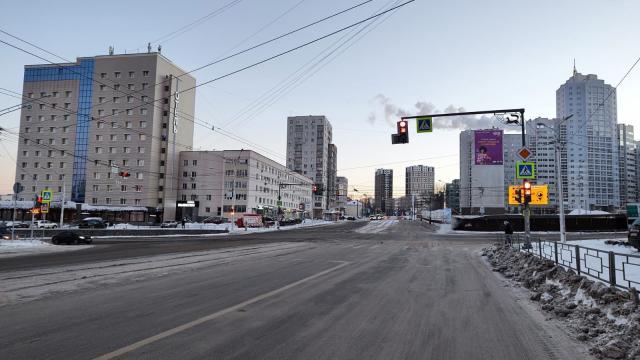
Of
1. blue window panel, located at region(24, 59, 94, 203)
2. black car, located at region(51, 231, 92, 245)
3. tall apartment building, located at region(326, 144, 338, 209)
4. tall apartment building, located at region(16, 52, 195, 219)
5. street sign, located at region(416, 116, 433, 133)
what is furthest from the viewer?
tall apartment building, located at region(326, 144, 338, 209)

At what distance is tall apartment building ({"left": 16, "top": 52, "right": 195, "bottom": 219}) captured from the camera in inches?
3452

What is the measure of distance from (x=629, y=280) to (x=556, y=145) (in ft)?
69.2

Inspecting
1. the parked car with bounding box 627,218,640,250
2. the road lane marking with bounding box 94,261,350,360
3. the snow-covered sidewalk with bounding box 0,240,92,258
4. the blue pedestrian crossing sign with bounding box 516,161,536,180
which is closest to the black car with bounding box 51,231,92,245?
the snow-covered sidewalk with bounding box 0,240,92,258

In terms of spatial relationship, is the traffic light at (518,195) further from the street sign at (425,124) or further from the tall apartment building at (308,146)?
the tall apartment building at (308,146)

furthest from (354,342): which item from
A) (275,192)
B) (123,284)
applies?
(275,192)

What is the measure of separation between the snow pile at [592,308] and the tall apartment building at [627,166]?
13681 cm

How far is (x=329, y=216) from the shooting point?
485 feet

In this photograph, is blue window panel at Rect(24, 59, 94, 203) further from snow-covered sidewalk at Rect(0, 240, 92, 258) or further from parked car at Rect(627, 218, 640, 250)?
parked car at Rect(627, 218, 640, 250)

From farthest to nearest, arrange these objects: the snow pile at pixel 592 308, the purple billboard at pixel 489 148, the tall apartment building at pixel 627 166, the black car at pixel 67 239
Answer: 1. the tall apartment building at pixel 627 166
2. the purple billboard at pixel 489 148
3. the black car at pixel 67 239
4. the snow pile at pixel 592 308

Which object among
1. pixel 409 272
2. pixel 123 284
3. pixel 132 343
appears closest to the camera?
pixel 132 343

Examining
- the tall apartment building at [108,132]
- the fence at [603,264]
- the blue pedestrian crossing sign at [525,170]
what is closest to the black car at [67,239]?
the blue pedestrian crossing sign at [525,170]

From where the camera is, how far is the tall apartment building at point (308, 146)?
163500mm

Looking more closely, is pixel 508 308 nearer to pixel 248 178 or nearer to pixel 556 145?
pixel 556 145

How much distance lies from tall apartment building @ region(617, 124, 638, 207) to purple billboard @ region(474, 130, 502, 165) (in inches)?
3881
